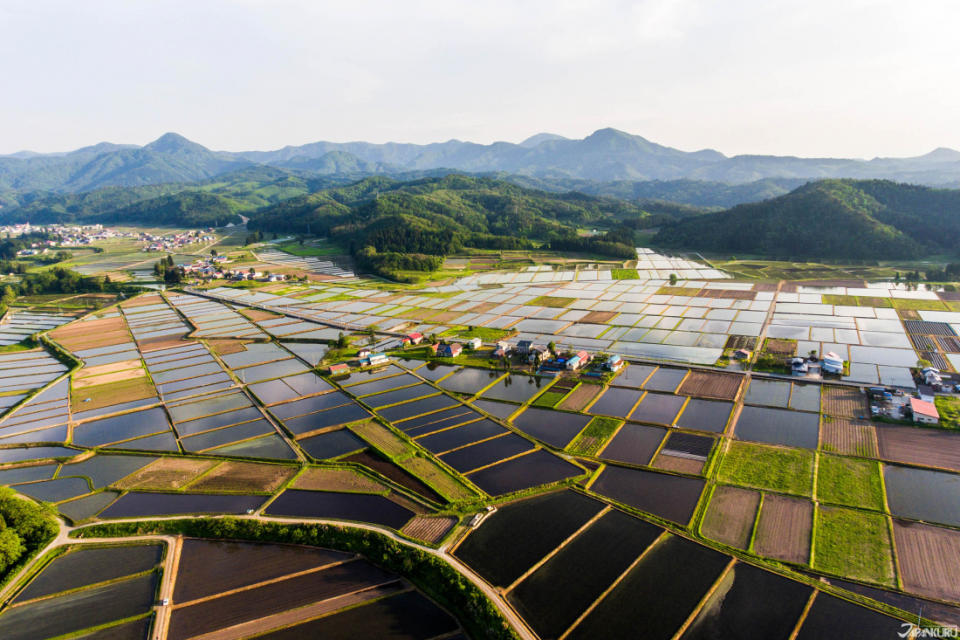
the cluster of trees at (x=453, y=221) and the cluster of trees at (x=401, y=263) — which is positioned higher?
the cluster of trees at (x=453, y=221)

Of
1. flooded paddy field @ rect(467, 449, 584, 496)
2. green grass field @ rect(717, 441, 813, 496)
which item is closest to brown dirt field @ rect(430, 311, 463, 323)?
flooded paddy field @ rect(467, 449, 584, 496)

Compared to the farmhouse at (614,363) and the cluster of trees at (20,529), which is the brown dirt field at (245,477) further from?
the farmhouse at (614,363)

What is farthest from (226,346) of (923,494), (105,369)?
(923,494)

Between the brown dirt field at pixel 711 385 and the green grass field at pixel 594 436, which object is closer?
the green grass field at pixel 594 436

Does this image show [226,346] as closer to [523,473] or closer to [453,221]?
[523,473]

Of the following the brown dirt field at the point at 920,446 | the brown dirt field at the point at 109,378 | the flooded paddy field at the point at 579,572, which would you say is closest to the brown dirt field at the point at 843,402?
the brown dirt field at the point at 920,446

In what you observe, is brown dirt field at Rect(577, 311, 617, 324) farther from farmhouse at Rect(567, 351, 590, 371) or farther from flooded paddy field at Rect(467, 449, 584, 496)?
flooded paddy field at Rect(467, 449, 584, 496)
